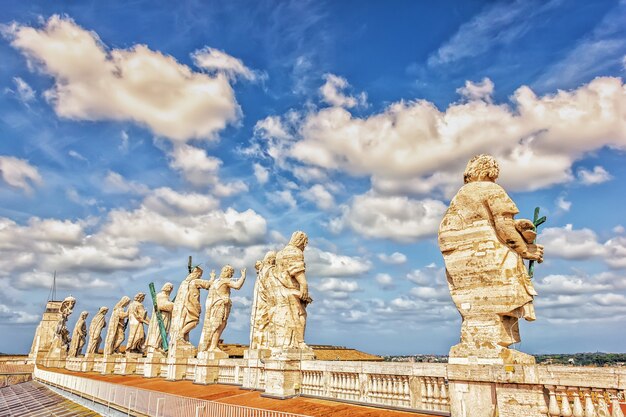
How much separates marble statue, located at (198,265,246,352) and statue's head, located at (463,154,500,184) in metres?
12.3

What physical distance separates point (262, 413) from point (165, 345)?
15800mm

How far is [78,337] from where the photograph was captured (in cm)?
3788

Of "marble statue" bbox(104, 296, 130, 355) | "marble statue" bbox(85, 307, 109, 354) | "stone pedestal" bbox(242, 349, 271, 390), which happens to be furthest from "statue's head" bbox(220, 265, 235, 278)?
"marble statue" bbox(85, 307, 109, 354)

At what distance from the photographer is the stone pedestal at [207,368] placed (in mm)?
15859

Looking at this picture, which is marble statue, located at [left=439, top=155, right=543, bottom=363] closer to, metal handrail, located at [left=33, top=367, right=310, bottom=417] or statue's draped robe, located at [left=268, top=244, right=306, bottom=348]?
metal handrail, located at [left=33, top=367, right=310, bottom=417]

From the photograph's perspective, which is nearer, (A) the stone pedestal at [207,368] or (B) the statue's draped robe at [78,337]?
(A) the stone pedestal at [207,368]

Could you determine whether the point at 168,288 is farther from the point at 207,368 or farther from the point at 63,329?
the point at 63,329

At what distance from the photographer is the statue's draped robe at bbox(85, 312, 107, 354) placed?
111 ft

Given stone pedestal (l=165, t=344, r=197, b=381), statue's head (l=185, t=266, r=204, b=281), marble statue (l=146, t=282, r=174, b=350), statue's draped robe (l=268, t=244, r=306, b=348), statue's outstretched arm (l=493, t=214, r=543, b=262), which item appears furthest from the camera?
marble statue (l=146, t=282, r=174, b=350)

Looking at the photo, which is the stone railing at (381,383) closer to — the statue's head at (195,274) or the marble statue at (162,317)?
the statue's head at (195,274)

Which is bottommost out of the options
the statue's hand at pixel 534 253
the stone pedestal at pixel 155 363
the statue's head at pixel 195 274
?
the stone pedestal at pixel 155 363

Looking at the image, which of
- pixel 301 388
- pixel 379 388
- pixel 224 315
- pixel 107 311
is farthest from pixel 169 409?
pixel 107 311

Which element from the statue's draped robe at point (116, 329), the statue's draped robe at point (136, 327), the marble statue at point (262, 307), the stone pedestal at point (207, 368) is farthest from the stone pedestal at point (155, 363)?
the statue's draped robe at point (116, 329)

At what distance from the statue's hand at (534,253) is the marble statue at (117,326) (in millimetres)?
29295
